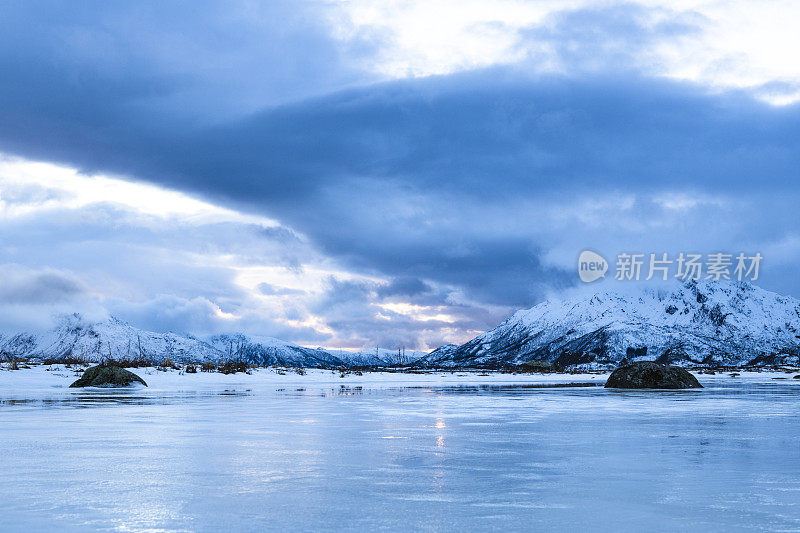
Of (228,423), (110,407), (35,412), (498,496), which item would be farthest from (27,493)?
(110,407)

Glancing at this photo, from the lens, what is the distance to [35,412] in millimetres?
18984

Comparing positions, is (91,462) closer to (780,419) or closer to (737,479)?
(737,479)

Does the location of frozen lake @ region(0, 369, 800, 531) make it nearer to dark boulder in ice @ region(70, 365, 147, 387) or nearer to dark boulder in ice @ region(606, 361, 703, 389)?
dark boulder in ice @ region(70, 365, 147, 387)

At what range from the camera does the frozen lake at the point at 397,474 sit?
254 inches

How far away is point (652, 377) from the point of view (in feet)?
131

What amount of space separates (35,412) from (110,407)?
2.45 metres

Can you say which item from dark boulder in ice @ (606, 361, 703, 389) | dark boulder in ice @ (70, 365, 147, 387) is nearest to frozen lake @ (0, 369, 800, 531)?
dark boulder in ice @ (70, 365, 147, 387)

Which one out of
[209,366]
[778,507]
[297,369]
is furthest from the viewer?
[297,369]

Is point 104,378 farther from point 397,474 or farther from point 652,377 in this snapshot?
point 397,474

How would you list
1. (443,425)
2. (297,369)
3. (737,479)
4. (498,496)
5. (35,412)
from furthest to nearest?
(297,369), (35,412), (443,425), (737,479), (498,496)

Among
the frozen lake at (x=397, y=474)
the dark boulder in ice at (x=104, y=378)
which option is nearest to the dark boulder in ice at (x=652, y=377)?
the frozen lake at (x=397, y=474)

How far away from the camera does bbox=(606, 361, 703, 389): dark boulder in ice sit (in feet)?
128

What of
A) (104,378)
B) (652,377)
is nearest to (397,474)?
(104,378)

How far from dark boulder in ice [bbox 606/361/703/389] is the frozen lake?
23013 mm
